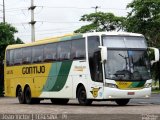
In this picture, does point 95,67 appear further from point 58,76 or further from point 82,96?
point 58,76

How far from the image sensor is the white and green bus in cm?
2625

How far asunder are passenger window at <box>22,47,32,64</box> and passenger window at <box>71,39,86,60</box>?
503 centimetres

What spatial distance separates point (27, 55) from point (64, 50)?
4.48 meters

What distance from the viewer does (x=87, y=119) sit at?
700 inches

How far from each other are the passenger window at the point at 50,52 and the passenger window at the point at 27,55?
1.97 meters

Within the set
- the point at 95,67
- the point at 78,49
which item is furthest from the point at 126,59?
the point at 78,49

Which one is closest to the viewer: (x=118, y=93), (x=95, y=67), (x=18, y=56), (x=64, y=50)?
(x=118, y=93)

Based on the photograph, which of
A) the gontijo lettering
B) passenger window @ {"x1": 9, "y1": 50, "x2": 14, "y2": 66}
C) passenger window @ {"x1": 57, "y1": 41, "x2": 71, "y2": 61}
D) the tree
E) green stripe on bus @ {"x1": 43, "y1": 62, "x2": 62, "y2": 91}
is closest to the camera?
passenger window @ {"x1": 57, "y1": 41, "x2": 71, "y2": 61}

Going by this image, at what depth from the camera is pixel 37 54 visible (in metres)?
31.8

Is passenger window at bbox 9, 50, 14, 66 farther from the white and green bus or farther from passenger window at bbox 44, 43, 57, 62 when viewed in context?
passenger window at bbox 44, 43, 57, 62

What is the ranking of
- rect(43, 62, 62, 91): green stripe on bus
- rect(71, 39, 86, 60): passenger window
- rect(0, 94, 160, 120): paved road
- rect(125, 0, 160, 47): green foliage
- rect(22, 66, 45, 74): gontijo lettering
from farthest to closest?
rect(125, 0, 160, 47): green foliage
rect(22, 66, 45, 74): gontijo lettering
rect(43, 62, 62, 91): green stripe on bus
rect(71, 39, 86, 60): passenger window
rect(0, 94, 160, 120): paved road

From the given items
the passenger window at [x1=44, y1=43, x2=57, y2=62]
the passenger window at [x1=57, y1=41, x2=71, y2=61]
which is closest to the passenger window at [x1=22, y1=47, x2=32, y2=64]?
the passenger window at [x1=44, y1=43, x2=57, y2=62]

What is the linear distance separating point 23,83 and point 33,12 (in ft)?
94.0

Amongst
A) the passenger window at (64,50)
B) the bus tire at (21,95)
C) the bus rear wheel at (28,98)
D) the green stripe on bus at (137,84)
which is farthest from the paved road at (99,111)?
the bus tire at (21,95)
